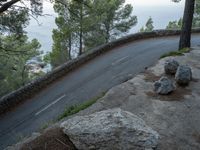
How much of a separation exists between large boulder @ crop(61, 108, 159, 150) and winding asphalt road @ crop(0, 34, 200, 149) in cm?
640

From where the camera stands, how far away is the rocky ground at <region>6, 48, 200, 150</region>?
7953mm

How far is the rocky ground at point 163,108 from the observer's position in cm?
795

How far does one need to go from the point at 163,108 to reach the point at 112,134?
3.87 meters

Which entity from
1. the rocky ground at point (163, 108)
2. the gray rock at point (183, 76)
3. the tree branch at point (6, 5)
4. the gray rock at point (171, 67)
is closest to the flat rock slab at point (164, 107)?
the rocky ground at point (163, 108)

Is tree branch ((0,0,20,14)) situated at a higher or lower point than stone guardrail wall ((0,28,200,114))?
higher

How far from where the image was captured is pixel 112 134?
6.29 meters

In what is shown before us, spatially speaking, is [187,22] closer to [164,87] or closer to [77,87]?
[77,87]

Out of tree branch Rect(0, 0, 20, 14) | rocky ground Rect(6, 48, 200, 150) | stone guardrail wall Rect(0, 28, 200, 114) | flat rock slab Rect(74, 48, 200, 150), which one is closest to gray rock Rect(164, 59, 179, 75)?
rocky ground Rect(6, 48, 200, 150)

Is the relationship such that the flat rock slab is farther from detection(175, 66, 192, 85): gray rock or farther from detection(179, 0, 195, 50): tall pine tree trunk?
detection(179, 0, 195, 50): tall pine tree trunk

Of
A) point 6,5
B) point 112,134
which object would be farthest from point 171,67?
point 6,5

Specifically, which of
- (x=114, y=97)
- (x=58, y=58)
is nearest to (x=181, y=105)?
(x=114, y=97)

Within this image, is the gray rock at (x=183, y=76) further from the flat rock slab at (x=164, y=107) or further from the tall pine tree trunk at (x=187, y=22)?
the tall pine tree trunk at (x=187, y=22)

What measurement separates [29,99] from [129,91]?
25.8 feet

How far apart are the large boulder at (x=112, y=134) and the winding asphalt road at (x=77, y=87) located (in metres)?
6.40
